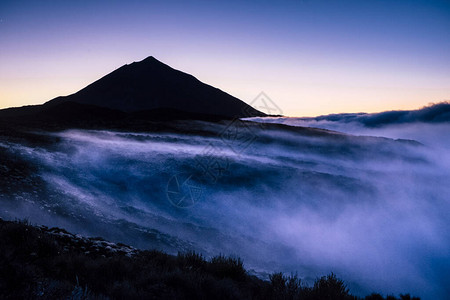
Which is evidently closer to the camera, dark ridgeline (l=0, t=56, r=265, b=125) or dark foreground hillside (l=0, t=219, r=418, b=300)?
dark foreground hillside (l=0, t=219, r=418, b=300)

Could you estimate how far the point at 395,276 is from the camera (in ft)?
59.7

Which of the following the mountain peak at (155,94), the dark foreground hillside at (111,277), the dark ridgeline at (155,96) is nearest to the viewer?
the dark foreground hillside at (111,277)

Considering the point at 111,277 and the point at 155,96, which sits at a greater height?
the point at 155,96

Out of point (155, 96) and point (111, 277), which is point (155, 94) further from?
point (111, 277)

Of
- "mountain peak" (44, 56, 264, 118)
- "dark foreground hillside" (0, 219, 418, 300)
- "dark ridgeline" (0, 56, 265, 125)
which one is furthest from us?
"mountain peak" (44, 56, 264, 118)

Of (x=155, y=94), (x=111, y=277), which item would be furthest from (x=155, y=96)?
(x=111, y=277)

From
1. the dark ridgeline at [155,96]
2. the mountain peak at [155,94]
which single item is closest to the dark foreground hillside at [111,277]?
the dark ridgeline at [155,96]

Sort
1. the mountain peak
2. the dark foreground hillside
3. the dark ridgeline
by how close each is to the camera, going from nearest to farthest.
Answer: the dark foreground hillside, the dark ridgeline, the mountain peak

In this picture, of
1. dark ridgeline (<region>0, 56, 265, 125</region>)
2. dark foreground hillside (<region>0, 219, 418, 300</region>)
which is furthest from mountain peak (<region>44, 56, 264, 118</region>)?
dark foreground hillside (<region>0, 219, 418, 300</region>)

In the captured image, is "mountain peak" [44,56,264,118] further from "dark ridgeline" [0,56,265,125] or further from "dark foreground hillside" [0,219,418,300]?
"dark foreground hillside" [0,219,418,300]

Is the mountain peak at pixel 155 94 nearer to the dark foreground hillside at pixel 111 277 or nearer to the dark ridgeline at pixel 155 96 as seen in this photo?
the dark ridgeline at pixel 155 96

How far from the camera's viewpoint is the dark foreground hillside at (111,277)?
114 inches

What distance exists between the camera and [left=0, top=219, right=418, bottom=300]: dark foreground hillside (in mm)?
2889

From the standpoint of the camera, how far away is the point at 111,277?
4.14 m
